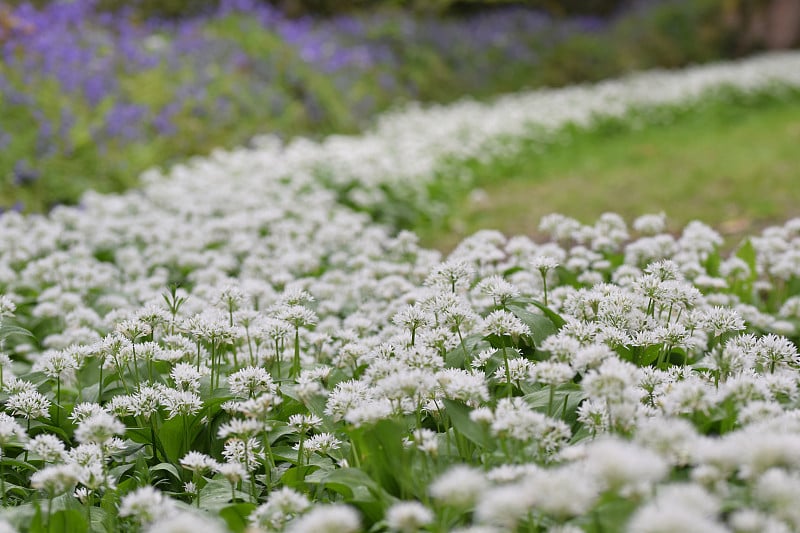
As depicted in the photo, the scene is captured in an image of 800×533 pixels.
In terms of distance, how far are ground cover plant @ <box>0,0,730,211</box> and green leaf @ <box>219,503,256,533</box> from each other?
14.2 feet

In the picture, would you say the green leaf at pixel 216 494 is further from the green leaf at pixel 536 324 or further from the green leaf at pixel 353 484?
the green leaf at pixel 536 324

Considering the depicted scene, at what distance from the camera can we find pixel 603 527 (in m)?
1.68

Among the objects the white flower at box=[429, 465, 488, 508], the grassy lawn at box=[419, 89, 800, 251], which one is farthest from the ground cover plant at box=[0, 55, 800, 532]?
the grassy lawn at box=[419, 89, 800, 251]

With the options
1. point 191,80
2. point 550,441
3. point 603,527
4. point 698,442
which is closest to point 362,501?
point 550,441

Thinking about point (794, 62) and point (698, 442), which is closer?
point (698, 442)

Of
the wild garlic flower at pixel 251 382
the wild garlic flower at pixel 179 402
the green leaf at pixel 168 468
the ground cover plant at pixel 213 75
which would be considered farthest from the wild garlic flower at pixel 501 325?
the ground cover plant at pixel 213 75

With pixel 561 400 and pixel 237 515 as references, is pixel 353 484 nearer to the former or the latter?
pixel 237 515

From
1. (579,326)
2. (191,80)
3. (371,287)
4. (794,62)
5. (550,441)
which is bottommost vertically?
(550,441)

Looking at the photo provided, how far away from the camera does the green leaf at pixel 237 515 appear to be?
6.65 feet

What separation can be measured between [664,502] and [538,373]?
0.62 m

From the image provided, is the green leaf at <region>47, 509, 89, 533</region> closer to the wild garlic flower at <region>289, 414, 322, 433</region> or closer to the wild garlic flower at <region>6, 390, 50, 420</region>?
the wild garlic flower at <region>6, 390, 50, 420</region>

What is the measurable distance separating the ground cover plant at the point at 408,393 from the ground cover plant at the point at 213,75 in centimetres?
226

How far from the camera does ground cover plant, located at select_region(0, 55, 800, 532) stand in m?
1.62

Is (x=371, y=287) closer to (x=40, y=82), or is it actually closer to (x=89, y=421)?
(x=89, y=421)
